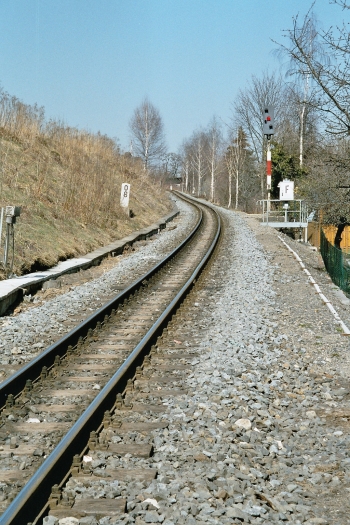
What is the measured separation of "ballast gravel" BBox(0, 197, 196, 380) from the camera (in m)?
7.59

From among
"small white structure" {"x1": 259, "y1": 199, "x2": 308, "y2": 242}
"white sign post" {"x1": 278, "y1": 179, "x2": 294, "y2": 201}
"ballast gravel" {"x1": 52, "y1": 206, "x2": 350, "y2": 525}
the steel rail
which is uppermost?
"white sign post" {"x1": 278, "y1": 179, "x2": 294, "y2": 201}

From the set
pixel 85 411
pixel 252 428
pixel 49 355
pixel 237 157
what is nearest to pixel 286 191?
pixel 49 355

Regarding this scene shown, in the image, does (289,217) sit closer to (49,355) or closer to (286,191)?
(286,191)

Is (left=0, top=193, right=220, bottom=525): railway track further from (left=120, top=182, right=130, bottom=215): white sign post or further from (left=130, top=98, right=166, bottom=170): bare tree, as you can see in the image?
(left=130, top=98, right=166, bottom=170): bare tree

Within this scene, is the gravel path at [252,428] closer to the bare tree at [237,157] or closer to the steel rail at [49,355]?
the steel rail at [49,355]

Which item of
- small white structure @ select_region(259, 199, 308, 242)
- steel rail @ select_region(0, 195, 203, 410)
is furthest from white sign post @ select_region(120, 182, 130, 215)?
steel rail @ select_region(0, 195, 203, 410)

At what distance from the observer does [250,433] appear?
495 centimetres

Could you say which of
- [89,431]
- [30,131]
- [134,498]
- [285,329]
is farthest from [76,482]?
[30,131]

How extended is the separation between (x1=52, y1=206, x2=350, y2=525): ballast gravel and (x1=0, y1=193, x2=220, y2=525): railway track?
0.35ft

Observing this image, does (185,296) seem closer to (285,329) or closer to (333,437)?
(285,329)

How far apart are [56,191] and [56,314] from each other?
11.8m

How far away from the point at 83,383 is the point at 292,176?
129ft

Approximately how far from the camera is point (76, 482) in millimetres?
4059

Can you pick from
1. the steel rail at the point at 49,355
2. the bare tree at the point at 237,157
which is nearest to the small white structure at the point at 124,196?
the steel rail at the point at 49,355
